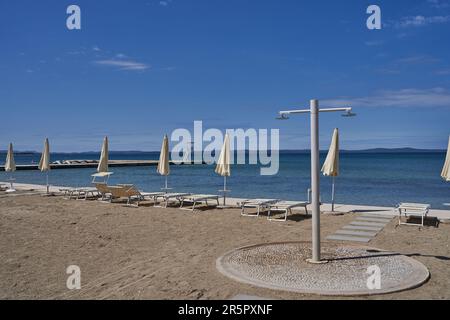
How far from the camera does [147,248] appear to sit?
7.70m

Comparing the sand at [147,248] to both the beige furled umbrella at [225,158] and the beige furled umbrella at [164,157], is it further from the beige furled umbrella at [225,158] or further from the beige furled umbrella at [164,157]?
the beige furled umbrella at [164,157]

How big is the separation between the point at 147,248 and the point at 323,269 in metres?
3.48

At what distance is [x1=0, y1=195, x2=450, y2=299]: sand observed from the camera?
16.9 feet

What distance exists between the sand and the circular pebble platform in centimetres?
19

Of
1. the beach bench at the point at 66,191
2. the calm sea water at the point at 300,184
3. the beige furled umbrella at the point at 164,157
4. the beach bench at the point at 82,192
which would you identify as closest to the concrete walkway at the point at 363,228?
the beige furled umbrella at the point at 164,157

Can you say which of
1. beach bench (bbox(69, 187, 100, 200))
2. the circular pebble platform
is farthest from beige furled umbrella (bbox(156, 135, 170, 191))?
the circular pebble platform

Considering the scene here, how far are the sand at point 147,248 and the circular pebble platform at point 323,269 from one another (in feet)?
0.62

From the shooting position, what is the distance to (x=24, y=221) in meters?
10.8
